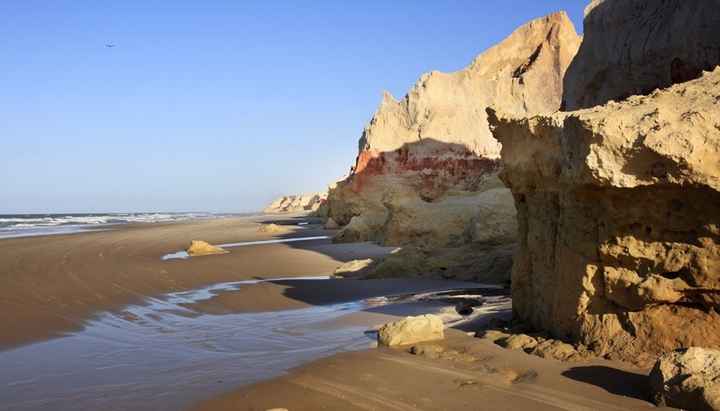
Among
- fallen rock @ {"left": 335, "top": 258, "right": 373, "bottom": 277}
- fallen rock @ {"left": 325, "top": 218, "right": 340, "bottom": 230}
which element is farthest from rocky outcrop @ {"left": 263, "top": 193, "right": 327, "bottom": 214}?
fallen rock @ {"left": 335, "top": 258, "right": 373, "bottom": 277}

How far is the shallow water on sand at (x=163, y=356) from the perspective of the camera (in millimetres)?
4145

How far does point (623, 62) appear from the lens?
25.1 ft

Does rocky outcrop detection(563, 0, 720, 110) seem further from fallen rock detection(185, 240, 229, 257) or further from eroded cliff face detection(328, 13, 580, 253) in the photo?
eroded cliff face detection(328, 13, 580, 253)

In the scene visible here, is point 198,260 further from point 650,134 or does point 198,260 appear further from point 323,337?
point 650,134

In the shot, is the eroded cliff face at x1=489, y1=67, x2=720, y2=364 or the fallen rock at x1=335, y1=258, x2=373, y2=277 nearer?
the eroded cliff face at x1=489, y1=67, x2=720, y2=364

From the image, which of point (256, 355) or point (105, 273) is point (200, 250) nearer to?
point (105, 273)

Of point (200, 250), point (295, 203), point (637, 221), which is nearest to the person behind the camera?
point (637, 221)

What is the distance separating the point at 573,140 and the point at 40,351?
5.28m

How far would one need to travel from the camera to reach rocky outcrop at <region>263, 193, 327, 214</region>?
220 ft

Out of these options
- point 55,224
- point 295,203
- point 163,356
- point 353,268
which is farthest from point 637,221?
point 295,203

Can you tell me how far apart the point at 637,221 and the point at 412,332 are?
6.92 ft

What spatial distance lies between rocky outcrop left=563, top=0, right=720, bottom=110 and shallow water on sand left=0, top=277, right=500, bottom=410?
459 cm

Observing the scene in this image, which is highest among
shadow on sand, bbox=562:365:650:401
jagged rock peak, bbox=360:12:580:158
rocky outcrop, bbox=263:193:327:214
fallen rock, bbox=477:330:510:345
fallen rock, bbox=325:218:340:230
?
jagged rock peak, bbox=360:12:580:158

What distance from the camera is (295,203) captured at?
245 ft
